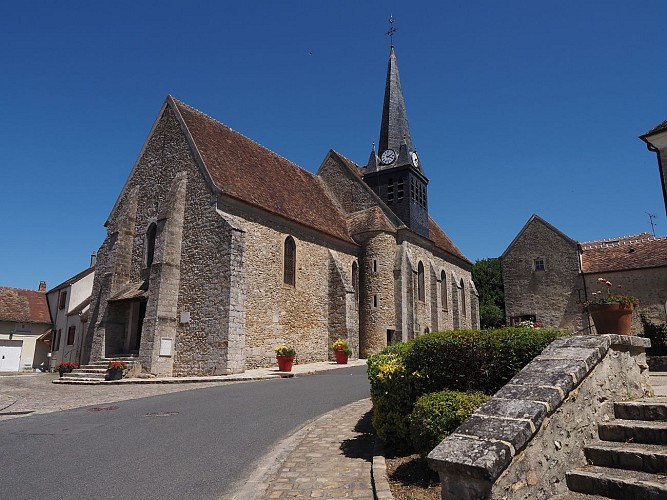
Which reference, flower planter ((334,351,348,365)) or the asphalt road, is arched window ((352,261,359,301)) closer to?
flower planter ((334,351,348,365))

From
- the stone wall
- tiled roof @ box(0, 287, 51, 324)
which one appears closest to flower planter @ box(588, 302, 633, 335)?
the stone wall

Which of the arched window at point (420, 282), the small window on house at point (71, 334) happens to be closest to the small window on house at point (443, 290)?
the arched window at point (420, 282)

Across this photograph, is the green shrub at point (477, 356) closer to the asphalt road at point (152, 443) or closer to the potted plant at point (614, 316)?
the potted plant at point (614, 316)

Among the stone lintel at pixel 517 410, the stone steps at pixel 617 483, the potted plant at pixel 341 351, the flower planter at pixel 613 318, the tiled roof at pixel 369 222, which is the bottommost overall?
the stone steps at pixel 617 483

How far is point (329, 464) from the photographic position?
5.30 meters

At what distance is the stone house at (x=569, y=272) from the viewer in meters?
24.5

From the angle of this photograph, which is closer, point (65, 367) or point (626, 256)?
point (65, 367)

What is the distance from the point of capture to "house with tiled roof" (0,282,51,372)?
2995cm

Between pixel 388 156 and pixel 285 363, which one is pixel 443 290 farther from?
pixel 285 363

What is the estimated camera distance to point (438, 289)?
92.4ft

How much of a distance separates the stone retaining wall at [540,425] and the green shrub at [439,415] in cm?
61

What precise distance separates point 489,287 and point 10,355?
35.7m

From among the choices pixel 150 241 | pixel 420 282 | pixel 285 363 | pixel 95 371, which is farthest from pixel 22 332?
pixel 420 282

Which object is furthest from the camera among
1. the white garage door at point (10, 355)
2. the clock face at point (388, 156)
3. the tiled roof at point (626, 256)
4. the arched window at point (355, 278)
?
the white garage door at point (10, 355)
